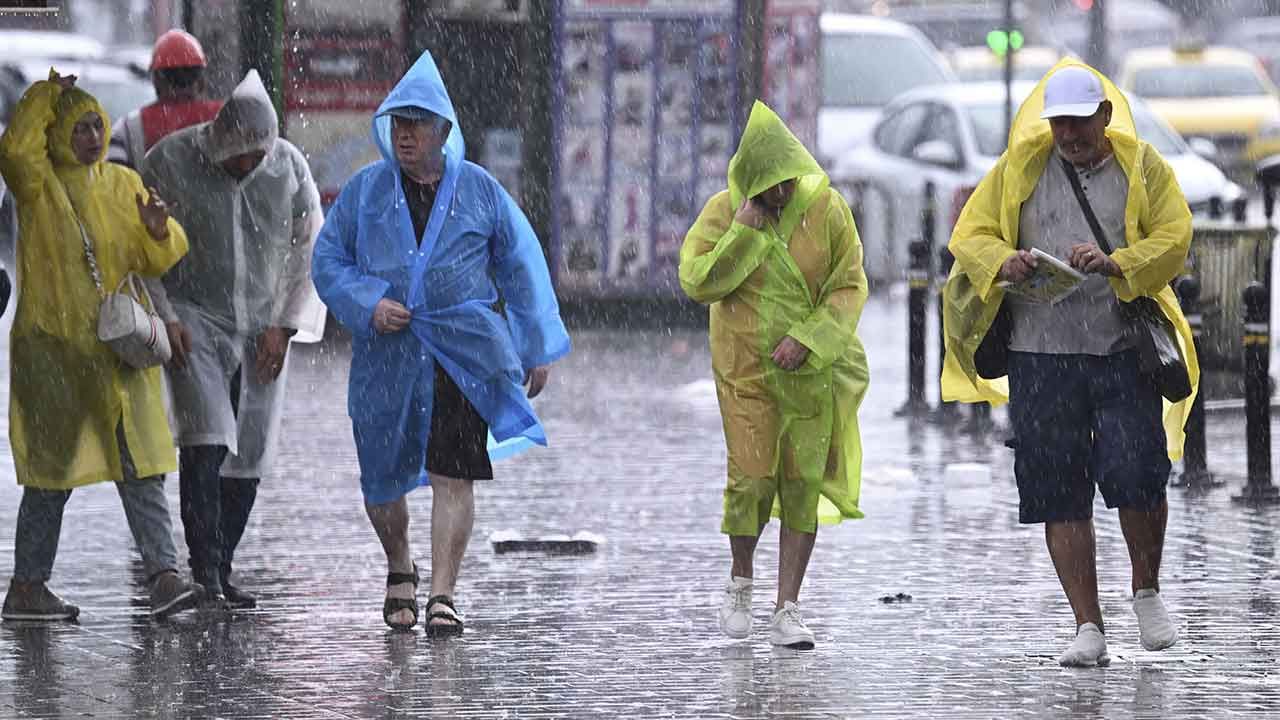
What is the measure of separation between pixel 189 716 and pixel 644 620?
6.52ft

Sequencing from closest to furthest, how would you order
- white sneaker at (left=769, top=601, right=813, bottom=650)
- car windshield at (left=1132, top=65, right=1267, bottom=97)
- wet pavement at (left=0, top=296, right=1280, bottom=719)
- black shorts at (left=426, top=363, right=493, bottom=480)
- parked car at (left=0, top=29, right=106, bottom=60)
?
1. wet pavement at (left=0, top=296, right=1280, bottom=719)
2. white sneaker at (left=769, top=601, right=813, bottom=650)
3. black shorts at (left=426, top=363, right=493, bottom=480)
4. parked car at (left=0, top=29, right=106, bottom=60)
5. car windshield at (left=1132, top=65, right=1267, bottom=97)

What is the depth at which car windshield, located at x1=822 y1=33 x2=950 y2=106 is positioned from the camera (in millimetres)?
29172

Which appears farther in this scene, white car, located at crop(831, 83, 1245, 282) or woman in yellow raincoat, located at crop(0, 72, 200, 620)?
white car, located at crop(831, 83, 1245, 282)

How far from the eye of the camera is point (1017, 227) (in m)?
8.65

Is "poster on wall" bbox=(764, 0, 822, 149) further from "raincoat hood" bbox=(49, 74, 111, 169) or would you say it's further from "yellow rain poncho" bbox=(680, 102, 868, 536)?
"yellow rain poncho" bbox=(680, 102, 868, 536)

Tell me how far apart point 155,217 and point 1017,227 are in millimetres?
2801

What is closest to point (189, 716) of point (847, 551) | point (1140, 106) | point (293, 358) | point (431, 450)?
point (431, 450)

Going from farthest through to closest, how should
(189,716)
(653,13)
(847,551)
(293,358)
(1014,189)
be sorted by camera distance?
1. (653,13)
2. (293,358)
3. (847,551)
4. (1014,189)
5. (189,716)

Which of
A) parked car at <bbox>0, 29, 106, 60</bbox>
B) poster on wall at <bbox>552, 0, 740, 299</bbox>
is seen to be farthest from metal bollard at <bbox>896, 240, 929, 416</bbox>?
parked car at <bbox>0, 29, 106, 60</bbox>

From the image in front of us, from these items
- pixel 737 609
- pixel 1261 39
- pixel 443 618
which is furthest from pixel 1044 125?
pixel 1261 39

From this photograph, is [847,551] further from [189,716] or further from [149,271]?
[189,716]

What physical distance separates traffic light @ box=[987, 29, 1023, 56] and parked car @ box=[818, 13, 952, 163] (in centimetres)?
464

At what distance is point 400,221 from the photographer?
9281 mm

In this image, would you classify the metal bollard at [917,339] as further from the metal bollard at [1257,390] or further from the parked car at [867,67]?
the parked car at [867,67]
